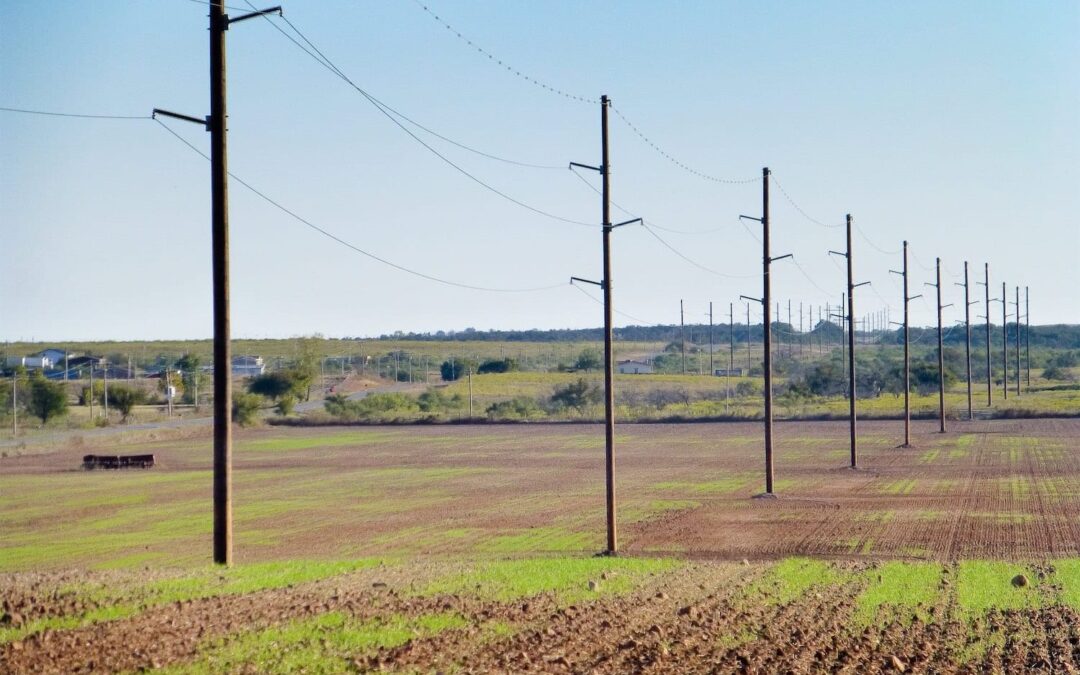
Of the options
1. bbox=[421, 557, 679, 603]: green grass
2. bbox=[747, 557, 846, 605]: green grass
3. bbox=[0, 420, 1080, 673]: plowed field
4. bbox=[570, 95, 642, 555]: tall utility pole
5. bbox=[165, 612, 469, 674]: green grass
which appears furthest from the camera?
bbox=[570, 95, 642, 555]: tall utility pole

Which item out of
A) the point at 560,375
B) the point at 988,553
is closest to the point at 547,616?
the point at 988,553

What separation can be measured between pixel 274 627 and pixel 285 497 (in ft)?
112

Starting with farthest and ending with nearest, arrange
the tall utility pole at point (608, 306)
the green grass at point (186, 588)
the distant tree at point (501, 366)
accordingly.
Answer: the distant tree at point (501, 366) < the tall utility pole at point (608, 306) < the green grass at point (186, 588)

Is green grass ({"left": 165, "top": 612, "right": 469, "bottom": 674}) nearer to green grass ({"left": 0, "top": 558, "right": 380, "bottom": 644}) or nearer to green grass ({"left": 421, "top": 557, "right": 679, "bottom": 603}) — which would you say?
green grass ({"left": 0, "top": 558, "right": 380, "bottom": 644})

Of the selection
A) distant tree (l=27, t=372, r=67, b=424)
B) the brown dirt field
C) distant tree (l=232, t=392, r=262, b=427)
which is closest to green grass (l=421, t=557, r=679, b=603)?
the brown dirt field

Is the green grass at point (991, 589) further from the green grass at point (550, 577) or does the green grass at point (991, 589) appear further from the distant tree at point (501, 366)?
the distant tree at point (501, 366)

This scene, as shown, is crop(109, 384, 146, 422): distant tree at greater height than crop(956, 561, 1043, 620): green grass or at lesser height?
greater

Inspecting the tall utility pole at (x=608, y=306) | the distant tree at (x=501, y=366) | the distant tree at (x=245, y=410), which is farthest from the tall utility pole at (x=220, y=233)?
the distant tree at (x=501, y=366)

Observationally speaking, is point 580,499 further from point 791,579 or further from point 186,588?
point 186,588

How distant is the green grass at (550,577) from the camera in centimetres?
1977

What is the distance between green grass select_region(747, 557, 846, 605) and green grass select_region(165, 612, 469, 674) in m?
6.30

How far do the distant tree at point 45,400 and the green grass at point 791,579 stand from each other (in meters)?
97.5

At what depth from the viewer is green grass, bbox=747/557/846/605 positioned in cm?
2070

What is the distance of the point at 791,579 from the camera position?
76.3 feet
